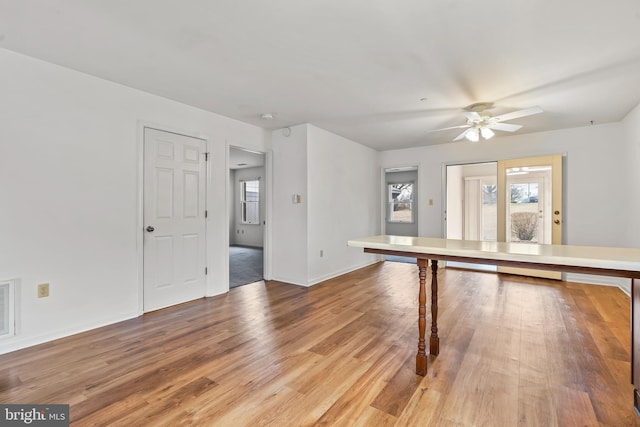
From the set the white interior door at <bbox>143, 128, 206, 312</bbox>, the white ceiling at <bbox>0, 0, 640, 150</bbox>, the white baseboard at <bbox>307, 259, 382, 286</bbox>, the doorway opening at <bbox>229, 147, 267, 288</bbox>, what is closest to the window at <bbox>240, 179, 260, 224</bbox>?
the doorway opening at <bbox>229, 147, 267, 288</bbox>

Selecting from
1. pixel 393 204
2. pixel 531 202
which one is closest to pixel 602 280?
pixel 531 202

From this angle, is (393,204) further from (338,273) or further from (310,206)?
(310,206)

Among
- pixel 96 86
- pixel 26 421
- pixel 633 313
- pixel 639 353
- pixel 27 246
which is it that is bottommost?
pixel 26 421

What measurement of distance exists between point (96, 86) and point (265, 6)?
6.68 ft

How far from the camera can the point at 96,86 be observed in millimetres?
2828

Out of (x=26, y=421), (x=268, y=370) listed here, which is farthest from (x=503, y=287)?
(x=26, y=421)

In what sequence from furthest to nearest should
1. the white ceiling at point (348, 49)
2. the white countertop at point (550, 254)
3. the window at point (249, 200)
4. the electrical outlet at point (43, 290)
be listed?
1. the window at point (249, 200)
2. the electrical outlet at point (43, 290)
3. the white ceiling at point (348, 49)
4. the white countertop at point (550, 254)

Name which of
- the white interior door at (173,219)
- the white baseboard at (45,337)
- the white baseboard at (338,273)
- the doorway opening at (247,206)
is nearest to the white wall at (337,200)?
the white baseboard at (338,273)

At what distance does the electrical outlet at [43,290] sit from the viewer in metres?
2.52

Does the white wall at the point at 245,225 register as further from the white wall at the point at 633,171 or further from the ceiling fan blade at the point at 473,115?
the white wall at the point at 633,171

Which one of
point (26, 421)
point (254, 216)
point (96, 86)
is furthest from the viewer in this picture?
point (254, 216)

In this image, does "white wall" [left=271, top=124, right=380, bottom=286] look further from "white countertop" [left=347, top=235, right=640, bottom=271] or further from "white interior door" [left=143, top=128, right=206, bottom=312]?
"white countertop" [left=347, top=235, right=640, bottom=271]

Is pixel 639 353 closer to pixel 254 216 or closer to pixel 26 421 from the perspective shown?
pixel 26 421

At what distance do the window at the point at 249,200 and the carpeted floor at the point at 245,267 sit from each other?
138cm
